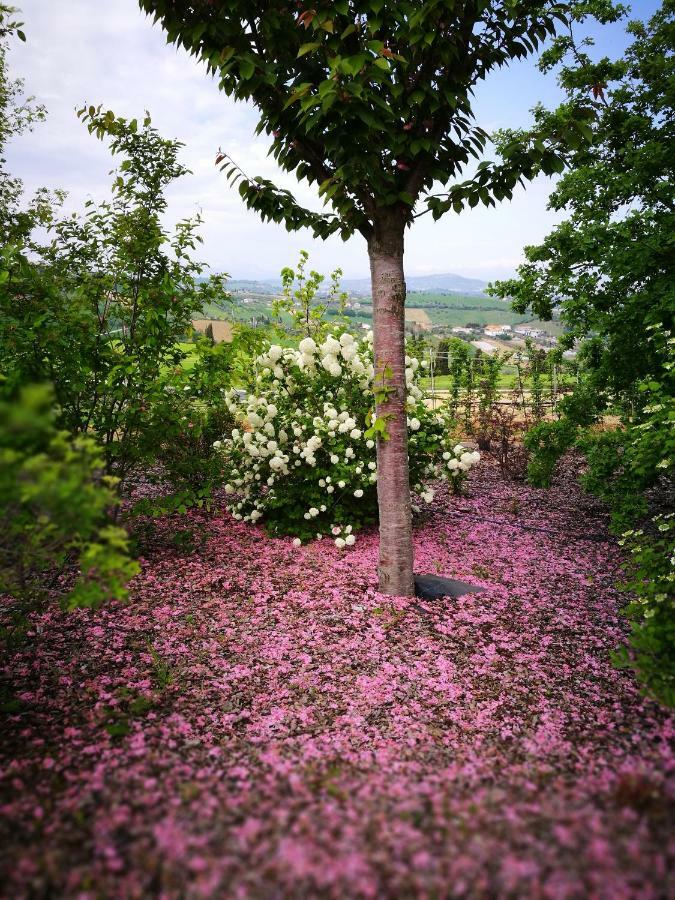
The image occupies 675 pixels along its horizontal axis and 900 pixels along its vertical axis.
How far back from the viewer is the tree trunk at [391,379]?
14.8ft

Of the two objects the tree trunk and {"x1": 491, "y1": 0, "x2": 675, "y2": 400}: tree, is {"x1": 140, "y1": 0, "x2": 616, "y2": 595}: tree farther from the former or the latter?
{"x1": 491, "y1": 0, "x2": 675, "y2": 400}: tree

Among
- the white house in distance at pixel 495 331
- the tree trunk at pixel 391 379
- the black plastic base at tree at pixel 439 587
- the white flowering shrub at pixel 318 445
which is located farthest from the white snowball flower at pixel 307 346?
the white house in distance at pixel 495 331

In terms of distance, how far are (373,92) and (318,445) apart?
133 inches

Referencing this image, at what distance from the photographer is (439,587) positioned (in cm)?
509

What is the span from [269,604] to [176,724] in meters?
1.90

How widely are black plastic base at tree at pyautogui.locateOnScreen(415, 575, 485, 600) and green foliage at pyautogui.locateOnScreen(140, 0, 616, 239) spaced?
3150mm

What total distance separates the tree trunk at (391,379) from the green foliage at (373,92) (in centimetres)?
19

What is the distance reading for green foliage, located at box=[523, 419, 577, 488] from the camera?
7.42 metres

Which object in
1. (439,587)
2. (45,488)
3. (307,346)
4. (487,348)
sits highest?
(487,348)

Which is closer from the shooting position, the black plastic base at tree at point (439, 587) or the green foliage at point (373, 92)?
the green foliage at point (373, 92)

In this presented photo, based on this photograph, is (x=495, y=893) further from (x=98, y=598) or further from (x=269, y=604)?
(x=269, y=604)

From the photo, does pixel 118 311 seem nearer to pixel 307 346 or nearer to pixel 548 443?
pixel 307 346

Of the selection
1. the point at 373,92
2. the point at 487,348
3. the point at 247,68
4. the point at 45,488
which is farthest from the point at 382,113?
the point at 487,348

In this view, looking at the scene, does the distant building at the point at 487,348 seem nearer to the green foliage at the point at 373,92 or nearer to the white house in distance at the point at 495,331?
the green foliage at the point at 373,92
